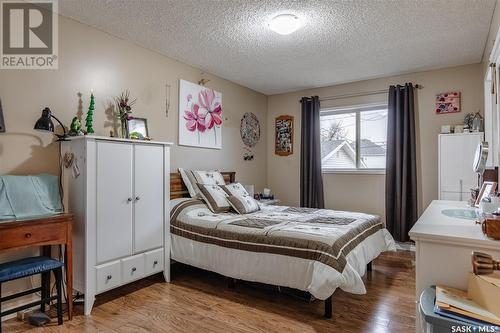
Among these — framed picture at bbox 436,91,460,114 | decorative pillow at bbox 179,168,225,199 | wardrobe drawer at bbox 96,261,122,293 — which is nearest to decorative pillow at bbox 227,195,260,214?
decorative pillow at bbox 179,168,225,199

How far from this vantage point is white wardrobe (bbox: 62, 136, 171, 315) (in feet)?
7.89

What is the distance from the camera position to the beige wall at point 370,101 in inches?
155

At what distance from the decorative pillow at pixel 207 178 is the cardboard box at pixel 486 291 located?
9.67ft

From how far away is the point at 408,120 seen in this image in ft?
13.7

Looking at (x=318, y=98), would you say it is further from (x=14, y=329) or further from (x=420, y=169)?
(x=14, y=329)

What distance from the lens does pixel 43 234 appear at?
2148 mm

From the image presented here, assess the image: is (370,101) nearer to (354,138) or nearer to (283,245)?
(354,138)

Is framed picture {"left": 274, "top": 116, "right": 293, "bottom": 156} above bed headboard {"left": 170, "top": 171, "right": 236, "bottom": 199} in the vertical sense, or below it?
above

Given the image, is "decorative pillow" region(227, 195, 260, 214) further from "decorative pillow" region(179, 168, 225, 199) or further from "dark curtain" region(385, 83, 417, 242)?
"dark curtain" region(385, 83, 417, 242)

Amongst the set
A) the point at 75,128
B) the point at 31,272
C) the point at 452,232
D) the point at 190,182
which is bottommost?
the point at 31,272

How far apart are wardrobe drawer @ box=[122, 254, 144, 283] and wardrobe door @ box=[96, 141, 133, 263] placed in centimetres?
7

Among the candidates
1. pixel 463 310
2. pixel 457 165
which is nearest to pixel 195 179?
pixel 463 310

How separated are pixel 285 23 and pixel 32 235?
262cm

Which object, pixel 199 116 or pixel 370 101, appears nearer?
pixel 199 116
